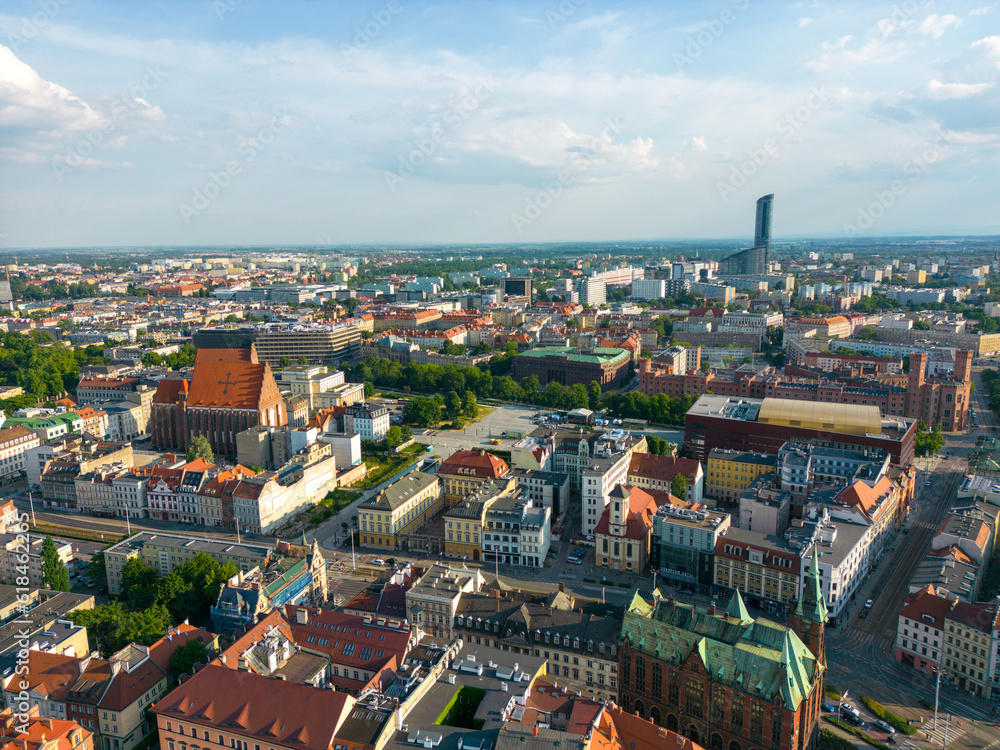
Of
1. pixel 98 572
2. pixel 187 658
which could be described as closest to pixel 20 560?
pixel 98 572

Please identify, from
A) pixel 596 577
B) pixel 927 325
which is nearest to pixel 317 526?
pixel 596 577

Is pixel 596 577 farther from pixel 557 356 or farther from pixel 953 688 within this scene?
pixel 557 356

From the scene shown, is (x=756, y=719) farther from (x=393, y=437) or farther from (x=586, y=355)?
(x=586, y=355)

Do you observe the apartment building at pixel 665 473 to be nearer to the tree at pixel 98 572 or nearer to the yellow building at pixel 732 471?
the yellow building at pixel 732 471

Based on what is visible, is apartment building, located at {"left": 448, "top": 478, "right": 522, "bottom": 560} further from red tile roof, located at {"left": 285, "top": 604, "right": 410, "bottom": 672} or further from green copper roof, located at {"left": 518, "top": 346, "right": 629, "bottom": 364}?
green copper roof, located at {"left": 518, "top": 346, "right": 629, "bottom": 364}

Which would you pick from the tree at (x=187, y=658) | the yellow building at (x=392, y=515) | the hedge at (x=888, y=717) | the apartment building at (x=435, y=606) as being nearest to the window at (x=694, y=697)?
the hedge at (x=888, y=717)

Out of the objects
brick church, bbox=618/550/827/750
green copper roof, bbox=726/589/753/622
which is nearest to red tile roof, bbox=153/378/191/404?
brick church, bbox=618/550/827/750
